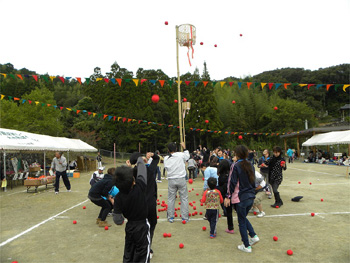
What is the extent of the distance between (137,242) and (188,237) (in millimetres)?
2151

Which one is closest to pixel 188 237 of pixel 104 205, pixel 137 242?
pixel 104 205

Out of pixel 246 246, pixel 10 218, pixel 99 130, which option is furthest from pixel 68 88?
pixel 246 246

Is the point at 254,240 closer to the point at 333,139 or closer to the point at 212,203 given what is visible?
the point at 212,203

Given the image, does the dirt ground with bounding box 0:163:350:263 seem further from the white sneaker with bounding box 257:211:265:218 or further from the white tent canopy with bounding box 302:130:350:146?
the white tent canopy with bounding box 302:130:350:146

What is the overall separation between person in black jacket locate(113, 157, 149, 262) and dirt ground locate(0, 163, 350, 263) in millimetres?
1083

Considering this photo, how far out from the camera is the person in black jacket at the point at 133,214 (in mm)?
2666

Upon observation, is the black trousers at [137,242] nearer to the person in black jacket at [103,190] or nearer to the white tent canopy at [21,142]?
the person in black jacket at [103,190]

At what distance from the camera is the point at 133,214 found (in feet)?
8.95

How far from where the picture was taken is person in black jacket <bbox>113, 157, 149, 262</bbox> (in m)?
2.67

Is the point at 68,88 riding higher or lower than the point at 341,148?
higher

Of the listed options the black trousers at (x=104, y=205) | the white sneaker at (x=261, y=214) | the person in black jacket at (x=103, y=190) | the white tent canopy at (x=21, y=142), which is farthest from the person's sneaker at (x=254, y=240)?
the white tent canopy at (x=21, y=142)

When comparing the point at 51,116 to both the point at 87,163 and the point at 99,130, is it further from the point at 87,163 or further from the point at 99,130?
the point at 99,130

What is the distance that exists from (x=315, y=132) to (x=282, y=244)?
2299cm

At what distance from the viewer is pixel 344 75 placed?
6725 cm
